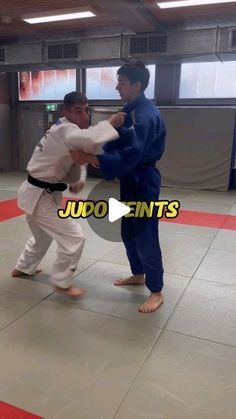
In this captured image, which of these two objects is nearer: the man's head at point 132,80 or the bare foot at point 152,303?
the man's head at point 132,80

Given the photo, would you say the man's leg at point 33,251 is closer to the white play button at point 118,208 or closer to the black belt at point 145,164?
the white play button at point 118,208

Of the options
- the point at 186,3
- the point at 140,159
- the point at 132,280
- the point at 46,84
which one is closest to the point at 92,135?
the point at 140,159

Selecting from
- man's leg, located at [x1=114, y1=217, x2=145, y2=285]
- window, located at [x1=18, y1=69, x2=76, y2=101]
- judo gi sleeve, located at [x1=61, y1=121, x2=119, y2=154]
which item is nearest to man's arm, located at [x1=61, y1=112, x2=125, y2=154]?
judo gi sleeve, located at [x1=61, y1=121, x2=119, y2=154]

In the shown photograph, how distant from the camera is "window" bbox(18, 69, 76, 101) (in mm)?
9182

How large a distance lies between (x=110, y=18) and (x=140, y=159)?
5.15 meters

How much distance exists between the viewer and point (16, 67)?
26.0ft

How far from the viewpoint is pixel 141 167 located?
218 centimetres

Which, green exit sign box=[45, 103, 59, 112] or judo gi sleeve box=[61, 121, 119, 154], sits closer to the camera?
judo gi sleeve box=[61, 121, 119, 154]

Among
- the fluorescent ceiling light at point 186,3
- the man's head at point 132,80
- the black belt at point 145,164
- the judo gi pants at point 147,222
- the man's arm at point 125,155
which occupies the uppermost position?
the fluorescent ceiling light at point 186,3

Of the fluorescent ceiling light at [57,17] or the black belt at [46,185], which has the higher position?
the fluorescent ceiling light at [57,17]

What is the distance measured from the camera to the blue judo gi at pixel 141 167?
1952 millimetres

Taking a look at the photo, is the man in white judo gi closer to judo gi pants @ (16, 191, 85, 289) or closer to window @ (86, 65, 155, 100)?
judo gi pants @ (16, 191, 85, 289)

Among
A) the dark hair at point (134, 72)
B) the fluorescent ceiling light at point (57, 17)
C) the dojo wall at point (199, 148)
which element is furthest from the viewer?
the dojo wall at point (199, 148)

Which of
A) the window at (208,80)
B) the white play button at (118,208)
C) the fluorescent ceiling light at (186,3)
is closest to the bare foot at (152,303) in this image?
the white play button at (118,208)
